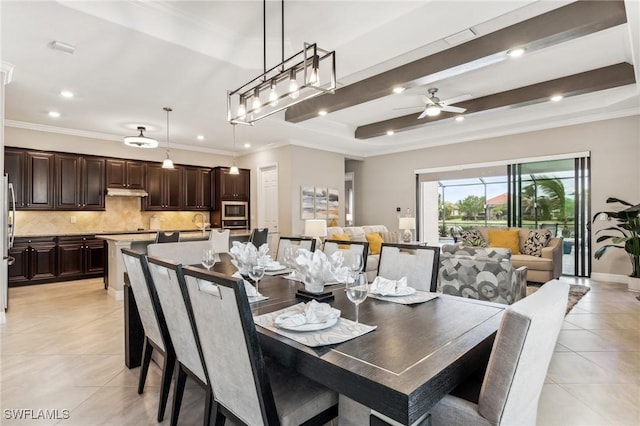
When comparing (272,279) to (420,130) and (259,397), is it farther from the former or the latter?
(420,130)

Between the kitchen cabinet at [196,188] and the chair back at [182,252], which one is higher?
the kitchen cabinet at [196,188]

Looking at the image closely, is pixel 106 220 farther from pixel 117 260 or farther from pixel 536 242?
pixel 536 242

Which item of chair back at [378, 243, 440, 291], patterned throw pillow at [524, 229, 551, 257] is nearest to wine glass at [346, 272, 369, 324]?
chair back at [378, 243, 440, 291]

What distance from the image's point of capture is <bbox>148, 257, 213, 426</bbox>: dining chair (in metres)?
1.51

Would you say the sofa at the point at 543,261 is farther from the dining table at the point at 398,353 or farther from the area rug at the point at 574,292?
the dining table at the point at 398,353

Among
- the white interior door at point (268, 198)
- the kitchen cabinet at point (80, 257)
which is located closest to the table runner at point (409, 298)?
the kitchen cabinet at point (80, 257)

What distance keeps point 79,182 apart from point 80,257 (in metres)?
1.40

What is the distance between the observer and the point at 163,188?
23.8ft

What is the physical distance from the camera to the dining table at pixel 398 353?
0.94 meters

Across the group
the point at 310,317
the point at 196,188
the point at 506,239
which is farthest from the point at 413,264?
the point at 196,188

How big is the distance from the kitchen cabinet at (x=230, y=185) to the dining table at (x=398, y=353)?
6.47 m

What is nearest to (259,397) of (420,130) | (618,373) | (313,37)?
(618,373)

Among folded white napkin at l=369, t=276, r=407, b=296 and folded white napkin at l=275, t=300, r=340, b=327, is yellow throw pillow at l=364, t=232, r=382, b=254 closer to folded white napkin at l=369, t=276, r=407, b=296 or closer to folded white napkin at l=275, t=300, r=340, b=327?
folded white napkin at l=369, t=276, r=407, b=296

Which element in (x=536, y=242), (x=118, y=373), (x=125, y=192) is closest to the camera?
(x=118, y=373)
